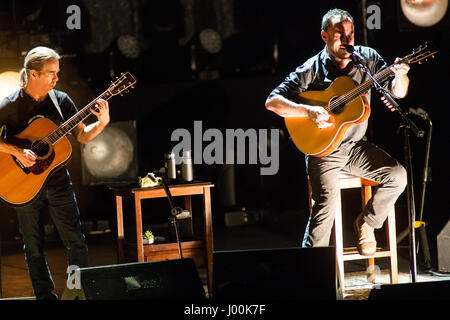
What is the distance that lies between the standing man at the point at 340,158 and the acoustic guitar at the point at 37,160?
1.41 metres

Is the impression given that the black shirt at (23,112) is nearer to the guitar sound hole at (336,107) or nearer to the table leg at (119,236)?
the table leg at (119,236)

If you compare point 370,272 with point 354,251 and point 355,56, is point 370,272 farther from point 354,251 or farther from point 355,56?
point 355,56

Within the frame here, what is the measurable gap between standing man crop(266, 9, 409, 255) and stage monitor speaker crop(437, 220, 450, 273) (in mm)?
829

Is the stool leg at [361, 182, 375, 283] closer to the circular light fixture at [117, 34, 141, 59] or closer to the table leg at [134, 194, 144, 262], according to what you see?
the table leg at [134, 194, 144, 262]

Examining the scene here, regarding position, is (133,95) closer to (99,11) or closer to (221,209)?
(99,11)

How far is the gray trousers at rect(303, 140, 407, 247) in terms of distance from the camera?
3979 mm

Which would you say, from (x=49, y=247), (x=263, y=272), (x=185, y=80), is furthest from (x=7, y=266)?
(x=263, y=272)

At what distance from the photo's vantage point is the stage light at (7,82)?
21.7 feet

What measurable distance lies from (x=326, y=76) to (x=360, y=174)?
70cm

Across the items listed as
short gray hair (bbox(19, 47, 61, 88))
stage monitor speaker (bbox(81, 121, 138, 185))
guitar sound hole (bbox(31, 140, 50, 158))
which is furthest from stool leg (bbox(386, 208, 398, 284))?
stage monitor speaker (bbox(81, 121, 138, 185))

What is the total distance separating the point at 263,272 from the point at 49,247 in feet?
14.6

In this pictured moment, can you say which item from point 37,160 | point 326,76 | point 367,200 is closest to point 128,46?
point 37,160

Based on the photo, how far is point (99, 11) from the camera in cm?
739

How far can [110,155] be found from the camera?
278 inches
